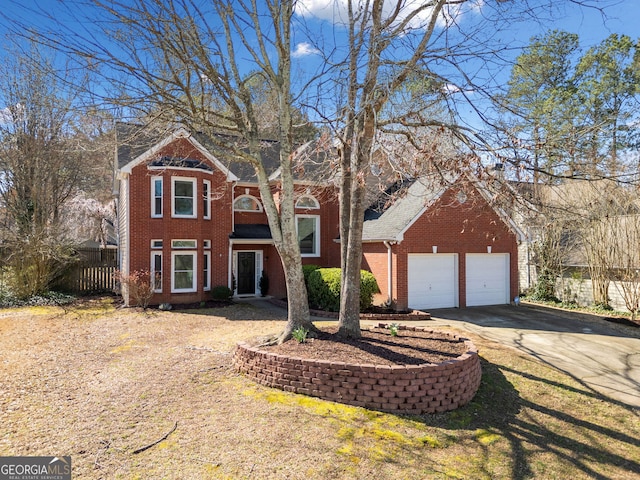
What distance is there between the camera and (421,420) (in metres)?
5.54

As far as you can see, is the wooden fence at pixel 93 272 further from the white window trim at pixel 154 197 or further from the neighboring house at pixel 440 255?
the neighboring house at pixel 440 255

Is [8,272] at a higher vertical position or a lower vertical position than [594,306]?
higher

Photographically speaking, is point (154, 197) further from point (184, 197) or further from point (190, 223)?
point (190, 223)

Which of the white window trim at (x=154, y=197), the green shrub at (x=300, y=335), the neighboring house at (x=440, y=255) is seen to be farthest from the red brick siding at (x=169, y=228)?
the green shrub at (x=300, y=335)

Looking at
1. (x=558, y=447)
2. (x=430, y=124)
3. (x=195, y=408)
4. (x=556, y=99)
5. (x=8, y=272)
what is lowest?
(x=558, y=447)

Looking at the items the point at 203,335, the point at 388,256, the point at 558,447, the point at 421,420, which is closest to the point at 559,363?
the point at 558,447

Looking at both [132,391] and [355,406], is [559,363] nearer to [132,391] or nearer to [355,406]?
[355,406]

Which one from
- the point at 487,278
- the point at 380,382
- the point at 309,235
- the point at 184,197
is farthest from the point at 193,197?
the point at 487,278

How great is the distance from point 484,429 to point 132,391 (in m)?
5.22

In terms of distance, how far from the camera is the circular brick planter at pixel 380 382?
577 cm

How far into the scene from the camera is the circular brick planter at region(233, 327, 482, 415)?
5.77 metres

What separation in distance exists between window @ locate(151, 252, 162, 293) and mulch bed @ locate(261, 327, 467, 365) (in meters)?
9.11

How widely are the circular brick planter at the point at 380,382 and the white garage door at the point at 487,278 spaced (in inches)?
372

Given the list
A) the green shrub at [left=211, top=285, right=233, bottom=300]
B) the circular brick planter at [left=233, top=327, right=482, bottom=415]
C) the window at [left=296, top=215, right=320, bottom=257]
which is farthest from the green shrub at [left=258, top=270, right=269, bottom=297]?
the circular brick planter at [left=233, top=327, right=482, bottom=415]
